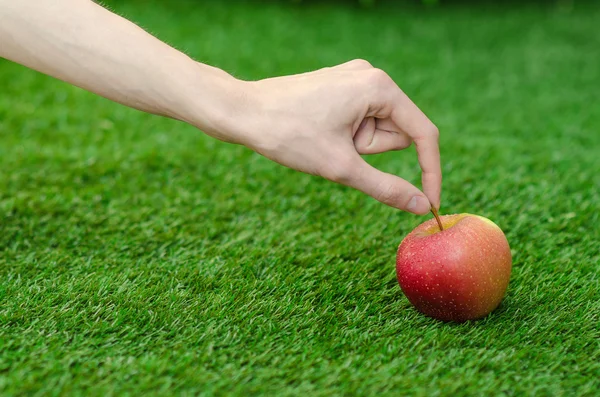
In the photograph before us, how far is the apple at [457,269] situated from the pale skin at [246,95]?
12cm

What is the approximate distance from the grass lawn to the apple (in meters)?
0.07

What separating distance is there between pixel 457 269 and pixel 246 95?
675mm

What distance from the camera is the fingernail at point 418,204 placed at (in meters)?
1.80

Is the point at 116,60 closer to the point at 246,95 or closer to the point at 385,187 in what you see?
the point at 246,95

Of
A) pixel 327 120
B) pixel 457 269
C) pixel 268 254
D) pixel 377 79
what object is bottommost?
pixel 268 254

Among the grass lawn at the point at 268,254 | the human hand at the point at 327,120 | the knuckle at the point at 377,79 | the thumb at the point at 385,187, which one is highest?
the knuckle at the point at 377,79

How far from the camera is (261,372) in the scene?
5.54 ft

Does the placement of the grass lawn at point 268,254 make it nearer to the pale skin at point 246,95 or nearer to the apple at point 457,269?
the apple at point 457,269

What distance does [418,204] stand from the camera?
181 cm

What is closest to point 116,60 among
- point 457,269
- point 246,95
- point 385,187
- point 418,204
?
point 246,95

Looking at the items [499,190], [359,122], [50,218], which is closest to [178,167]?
[50,218]

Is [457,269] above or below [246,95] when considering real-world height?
below

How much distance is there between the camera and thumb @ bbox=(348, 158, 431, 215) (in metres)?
1.72

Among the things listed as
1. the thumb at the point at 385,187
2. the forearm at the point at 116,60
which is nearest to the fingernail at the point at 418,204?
the thumb at the point at 385,187
